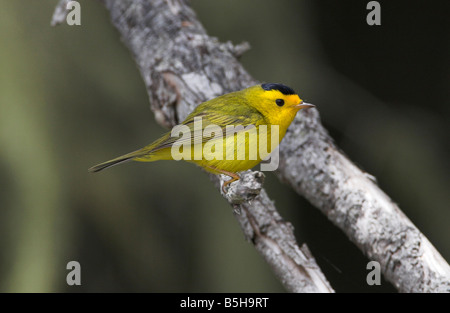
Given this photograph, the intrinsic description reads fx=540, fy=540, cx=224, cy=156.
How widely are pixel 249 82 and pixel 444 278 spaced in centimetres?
116

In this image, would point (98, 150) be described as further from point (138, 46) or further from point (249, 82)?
point (249, 82)

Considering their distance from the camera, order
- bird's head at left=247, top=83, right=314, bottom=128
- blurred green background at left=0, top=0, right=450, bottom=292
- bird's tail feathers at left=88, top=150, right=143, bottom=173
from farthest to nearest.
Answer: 1. blurred green background at left=0, top=0, right=450, bottom=292
2. bird's head at left=247, top=83, right=314, bottom=128
3. bird's tail feathers at left=88, top=150, right=143, bottom=173

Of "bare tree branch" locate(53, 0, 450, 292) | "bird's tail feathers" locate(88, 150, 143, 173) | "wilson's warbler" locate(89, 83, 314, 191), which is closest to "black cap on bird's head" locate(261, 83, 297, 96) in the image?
"wilson's warbler" locate(89, 83, 314, 191)

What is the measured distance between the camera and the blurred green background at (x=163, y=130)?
2.30 metres

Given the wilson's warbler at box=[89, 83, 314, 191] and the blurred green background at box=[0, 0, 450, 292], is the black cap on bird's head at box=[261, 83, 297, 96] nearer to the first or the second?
the wilson's warbler at box=[89, 83, 314, 191]

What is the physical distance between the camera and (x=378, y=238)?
1.98 meters

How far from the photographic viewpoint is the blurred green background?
2.30 meters

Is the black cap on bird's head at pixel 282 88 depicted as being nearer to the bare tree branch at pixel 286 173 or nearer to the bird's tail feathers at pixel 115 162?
the bare tree branch at pixel 286 173

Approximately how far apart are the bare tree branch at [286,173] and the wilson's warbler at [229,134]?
0.14m

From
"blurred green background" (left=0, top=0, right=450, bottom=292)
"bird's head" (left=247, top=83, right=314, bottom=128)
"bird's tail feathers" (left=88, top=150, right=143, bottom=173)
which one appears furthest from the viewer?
"blurred green background" (left=0, top=0, right=450, bottom=292)

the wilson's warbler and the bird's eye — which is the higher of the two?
the bird's eye

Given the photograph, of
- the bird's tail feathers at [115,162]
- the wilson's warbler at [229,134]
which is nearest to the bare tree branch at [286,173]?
the wilson's warbler at [229,134]

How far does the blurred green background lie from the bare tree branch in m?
0.21

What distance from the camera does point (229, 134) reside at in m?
1.82
